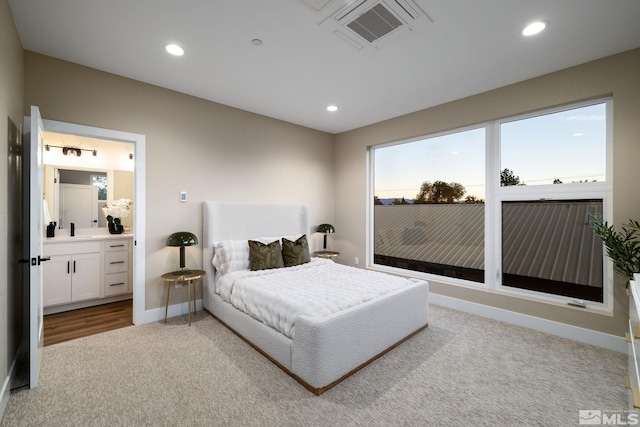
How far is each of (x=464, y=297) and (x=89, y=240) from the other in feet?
16.1

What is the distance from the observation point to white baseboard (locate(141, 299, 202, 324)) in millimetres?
3190

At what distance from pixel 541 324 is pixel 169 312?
416 centimetres

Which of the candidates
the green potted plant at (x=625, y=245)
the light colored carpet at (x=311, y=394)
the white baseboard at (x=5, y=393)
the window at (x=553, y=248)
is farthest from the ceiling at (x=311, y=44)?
the light colored carpet at (x=311, y=394)

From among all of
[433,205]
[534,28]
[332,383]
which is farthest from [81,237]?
[534,28]

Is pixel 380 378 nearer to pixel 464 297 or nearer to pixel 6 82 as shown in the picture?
pixel 464 297

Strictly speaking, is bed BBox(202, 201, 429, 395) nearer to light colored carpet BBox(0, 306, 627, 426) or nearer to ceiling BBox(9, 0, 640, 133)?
light colored carpet BBox(0, 306, 627, 426)

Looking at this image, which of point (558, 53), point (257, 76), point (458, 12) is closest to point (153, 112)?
point (257, 76)

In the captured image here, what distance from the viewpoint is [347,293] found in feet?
8.49

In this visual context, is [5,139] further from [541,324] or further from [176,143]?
[541,324]

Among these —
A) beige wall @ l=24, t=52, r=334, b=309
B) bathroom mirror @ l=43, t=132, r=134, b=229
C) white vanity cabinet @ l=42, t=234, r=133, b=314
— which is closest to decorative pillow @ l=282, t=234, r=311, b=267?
beige wall @ l=24, t=52, r=334, b=309

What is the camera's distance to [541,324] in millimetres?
2984

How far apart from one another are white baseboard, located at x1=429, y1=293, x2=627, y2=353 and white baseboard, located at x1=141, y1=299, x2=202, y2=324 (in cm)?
327

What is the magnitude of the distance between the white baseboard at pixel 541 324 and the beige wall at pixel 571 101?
0.17 ft

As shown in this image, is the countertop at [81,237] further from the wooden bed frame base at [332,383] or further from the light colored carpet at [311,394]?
the wooden bed frame base at [332,383]
